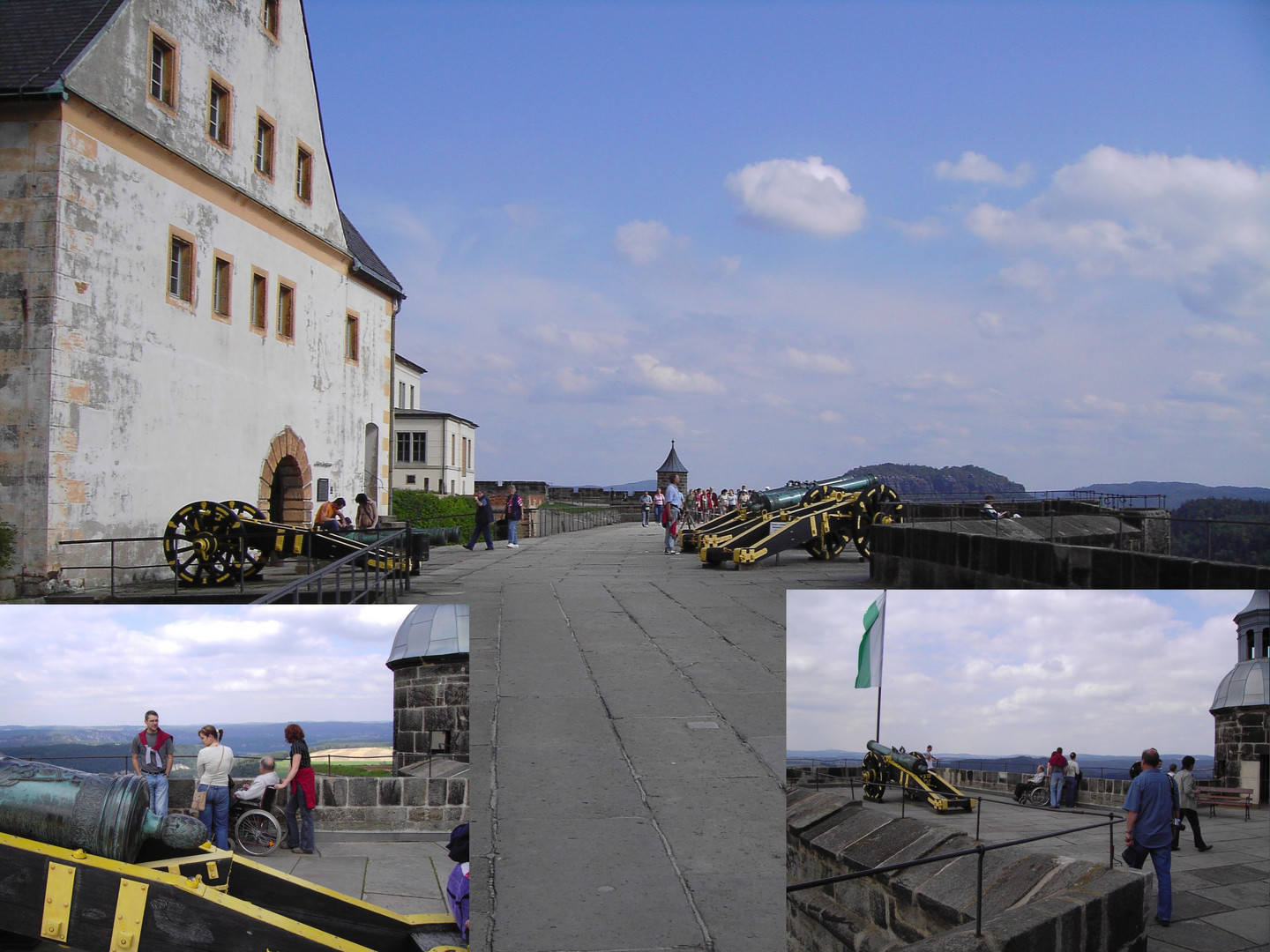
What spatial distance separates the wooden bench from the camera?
320 centimetres

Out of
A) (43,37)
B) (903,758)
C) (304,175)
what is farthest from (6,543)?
(903,758)

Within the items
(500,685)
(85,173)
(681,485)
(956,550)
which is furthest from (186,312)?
(681,485)

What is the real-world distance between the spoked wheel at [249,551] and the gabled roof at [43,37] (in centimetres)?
629

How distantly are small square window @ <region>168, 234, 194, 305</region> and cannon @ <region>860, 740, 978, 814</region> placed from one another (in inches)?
668

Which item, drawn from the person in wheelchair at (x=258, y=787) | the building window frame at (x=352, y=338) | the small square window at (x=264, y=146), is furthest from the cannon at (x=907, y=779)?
the building window frame at (x=352, y=338)

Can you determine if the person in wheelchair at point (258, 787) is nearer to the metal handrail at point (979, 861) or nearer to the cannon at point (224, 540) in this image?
the metal handrail at point (979, 861)

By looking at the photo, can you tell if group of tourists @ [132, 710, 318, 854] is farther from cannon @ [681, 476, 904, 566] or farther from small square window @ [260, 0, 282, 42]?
small square window @ [260, 0, 282, 42]

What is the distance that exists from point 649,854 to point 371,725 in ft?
2.90

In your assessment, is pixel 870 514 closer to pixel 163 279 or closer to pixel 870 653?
pixel 163 279

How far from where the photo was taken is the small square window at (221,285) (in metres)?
18.8

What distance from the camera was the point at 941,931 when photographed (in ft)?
10.6

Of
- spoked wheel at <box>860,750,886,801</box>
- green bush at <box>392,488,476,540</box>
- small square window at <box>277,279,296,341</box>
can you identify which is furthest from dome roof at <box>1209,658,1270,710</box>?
green bush at <box>392,488,476,540</box>

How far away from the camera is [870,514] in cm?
1867

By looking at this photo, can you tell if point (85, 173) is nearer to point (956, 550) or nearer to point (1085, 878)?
point (956, 550)
